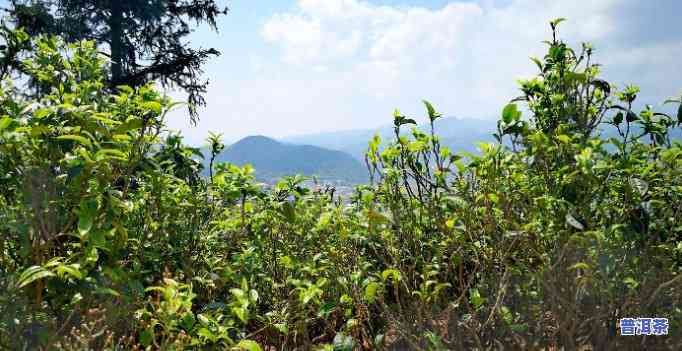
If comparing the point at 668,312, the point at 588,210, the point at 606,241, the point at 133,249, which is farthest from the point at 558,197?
the point at 133,249

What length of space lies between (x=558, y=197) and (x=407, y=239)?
99 cm

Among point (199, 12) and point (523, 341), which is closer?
point (523, 341)

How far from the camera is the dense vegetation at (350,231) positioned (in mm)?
2303

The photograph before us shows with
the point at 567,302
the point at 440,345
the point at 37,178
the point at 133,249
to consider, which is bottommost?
the point at 440,345

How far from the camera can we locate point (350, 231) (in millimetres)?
3318

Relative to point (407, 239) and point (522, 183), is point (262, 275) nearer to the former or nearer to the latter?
point (407, 239)

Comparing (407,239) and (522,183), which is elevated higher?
(522,183)

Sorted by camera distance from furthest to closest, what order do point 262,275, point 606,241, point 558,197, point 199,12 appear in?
point 199,12 < point 262,275 < point 558,197 < point 606,241

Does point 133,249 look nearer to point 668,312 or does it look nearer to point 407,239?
point 407,239

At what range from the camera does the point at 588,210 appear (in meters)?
2.55

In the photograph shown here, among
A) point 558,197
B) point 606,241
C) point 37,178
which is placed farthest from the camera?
point 558,197

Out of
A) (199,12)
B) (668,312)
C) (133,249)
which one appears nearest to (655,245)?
(668,312)

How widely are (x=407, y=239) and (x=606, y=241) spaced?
3.92ft

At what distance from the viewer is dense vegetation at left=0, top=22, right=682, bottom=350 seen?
2303 millimetres
